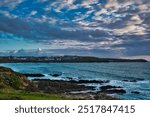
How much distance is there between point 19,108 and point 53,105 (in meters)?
1.18

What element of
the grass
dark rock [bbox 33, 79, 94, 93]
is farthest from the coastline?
dark rock [bbox 33, 79, 94, 93]

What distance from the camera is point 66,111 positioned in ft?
38.2

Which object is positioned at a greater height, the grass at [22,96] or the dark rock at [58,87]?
the grass at [22,96]

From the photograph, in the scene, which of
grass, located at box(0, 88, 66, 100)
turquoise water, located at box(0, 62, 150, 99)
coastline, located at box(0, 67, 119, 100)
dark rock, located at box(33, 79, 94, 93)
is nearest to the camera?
grass, located at box(0, 88, 66, 100)

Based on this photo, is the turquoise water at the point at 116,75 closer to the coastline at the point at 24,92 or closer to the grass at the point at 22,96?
the coastline at the point at 24,92

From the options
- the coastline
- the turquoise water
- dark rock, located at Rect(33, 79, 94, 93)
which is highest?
the coastline

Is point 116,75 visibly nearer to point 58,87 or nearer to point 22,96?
point 58,87

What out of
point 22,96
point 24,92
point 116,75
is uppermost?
point 22,96

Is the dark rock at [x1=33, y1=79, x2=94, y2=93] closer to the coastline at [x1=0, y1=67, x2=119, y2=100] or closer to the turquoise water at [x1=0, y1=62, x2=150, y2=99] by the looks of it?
the coastline at [x1=0, y1=67, x2=119, y2=100]

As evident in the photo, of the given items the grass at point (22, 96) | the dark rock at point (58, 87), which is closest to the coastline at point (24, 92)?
the grass at point (22, 96)

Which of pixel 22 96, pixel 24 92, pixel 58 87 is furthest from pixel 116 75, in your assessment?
pixel 22 96

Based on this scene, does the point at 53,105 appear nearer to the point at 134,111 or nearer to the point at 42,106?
the point at 42,106

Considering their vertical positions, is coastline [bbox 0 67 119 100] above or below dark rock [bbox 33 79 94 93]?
above

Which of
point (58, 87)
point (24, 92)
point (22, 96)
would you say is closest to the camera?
point (22, 96)
